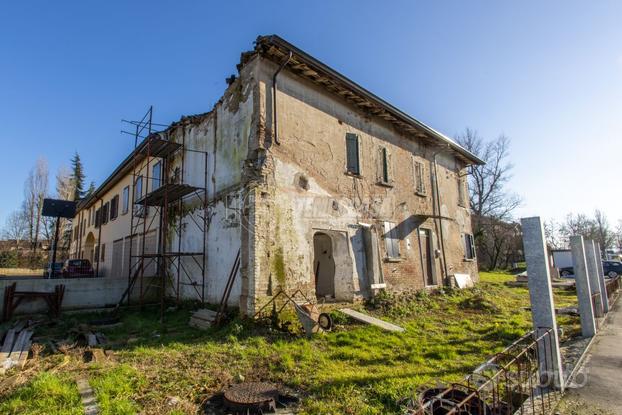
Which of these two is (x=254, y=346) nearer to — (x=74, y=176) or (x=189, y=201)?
(x=189, y=201)

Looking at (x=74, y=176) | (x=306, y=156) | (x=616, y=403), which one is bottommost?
(x=616, y=403)

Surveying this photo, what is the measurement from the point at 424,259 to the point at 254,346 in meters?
9.13

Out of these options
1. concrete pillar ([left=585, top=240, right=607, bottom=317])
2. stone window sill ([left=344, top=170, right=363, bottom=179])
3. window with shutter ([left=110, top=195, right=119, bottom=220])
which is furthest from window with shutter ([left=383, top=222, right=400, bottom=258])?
window with shutter ([left=110, top=195, right=119, bottom=220])

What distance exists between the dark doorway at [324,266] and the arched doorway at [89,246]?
20695 mm

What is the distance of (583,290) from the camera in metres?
7.93

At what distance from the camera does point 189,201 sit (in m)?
12.8

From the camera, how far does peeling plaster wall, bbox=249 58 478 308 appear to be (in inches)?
371

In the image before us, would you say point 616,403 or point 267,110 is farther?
point 267,110

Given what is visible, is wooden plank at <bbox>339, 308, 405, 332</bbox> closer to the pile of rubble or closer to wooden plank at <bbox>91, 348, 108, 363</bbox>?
wooden plank at <bbox>91, 348, 108, 363</bbox>

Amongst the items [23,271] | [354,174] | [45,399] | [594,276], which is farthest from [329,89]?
[23,271]

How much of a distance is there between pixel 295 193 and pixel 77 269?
16488mm

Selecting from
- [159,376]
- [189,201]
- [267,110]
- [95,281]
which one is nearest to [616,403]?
[159,376]

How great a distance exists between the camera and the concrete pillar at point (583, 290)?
7840mm

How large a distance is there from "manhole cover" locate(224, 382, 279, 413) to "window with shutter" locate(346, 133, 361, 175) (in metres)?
8.37
